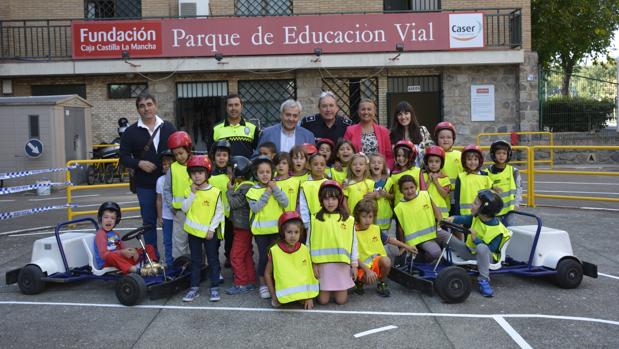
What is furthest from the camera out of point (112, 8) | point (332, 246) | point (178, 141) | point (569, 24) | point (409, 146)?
point (569, 24)

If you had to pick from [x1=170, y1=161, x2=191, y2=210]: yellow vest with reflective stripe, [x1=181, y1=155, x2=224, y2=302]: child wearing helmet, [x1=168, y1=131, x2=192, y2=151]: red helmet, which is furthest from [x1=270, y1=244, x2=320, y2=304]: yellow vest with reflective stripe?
[x1=168, y1=131, x2=192, y2=151]: red helmet

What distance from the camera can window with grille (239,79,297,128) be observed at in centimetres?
2048

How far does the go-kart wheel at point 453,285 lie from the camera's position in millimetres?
6000

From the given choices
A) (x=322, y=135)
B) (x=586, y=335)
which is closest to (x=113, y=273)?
(x=322, y=135)

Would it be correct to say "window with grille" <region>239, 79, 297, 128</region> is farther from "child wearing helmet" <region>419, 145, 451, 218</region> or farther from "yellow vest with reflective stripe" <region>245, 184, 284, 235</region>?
"yellow vest with reflective stripe" <region>245, 184, 284, 235</region>

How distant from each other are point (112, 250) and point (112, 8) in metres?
16.4

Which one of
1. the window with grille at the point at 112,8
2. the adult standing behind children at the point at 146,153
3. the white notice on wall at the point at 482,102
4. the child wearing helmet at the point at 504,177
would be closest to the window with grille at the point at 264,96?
the window with grille at the point at 112,8

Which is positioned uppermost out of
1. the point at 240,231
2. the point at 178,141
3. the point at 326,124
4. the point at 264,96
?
the point at 264,96

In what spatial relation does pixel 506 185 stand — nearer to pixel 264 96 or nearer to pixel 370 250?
pixel 370 250

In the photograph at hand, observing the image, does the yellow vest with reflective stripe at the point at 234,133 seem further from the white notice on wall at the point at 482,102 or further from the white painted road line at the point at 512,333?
the white notice on wall at the point at 482,102

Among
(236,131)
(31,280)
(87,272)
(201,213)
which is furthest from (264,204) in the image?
(31,280)

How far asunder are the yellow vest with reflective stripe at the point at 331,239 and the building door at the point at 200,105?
1461 centimetres

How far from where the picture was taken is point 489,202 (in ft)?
20.7

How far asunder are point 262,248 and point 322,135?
173 cm
